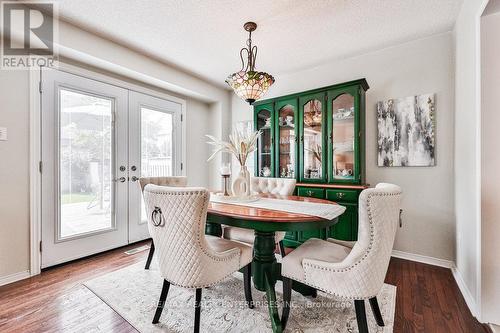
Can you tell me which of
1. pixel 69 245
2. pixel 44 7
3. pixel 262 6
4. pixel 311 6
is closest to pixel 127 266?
pixel 69 245

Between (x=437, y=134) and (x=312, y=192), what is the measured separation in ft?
4.74

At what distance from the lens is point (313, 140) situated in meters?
2.98

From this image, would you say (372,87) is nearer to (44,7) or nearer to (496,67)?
(496,67)

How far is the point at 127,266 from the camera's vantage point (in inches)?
95.3

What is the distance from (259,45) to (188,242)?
7.66 ft

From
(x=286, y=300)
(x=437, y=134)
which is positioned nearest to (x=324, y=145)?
(x=437, y=134)

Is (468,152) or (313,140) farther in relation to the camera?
(313,140)

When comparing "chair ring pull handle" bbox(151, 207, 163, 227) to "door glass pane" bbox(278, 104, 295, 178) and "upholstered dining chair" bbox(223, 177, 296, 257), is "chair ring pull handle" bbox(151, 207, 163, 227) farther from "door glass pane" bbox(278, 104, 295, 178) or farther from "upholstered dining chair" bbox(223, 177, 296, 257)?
"door glass pane" bbox(278, 104, 295, 178)

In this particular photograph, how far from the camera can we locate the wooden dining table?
1356mm

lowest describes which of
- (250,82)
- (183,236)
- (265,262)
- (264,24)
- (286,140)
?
(265,262)

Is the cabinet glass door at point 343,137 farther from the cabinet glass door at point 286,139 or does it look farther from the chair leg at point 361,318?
the chair leg at point 361,318

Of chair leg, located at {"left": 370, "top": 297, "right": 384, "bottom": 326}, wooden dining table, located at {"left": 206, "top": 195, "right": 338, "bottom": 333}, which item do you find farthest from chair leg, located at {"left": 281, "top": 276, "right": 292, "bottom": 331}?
chair leg, located at {"left": 370, "top": 297, "right": 384, "bottom": 326}

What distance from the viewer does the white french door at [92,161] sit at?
7.79ft

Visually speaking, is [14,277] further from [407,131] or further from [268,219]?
[407,131]
